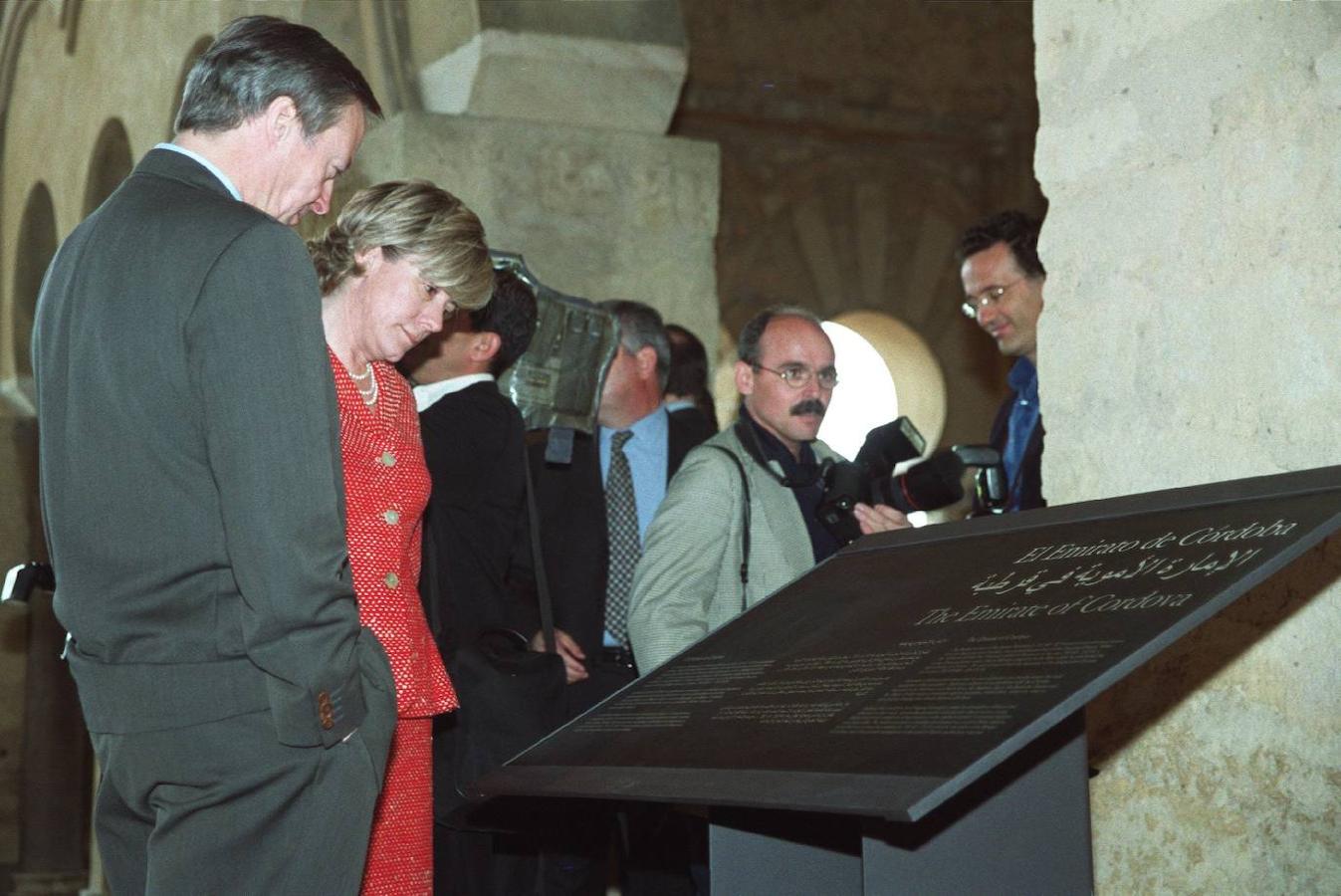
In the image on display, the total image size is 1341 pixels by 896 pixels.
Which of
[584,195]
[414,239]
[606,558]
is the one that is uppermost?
[584,195]

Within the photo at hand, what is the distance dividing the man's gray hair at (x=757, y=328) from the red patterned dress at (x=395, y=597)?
93cm

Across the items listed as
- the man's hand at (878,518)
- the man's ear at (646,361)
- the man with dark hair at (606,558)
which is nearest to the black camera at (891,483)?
the man's hand at (878,518)

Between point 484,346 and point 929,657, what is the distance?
1.59 metres

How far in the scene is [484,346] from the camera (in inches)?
122

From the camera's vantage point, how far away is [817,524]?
301 cm

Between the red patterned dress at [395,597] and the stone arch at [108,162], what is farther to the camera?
the stone arch at [108,162]

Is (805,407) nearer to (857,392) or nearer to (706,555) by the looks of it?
(706,555)

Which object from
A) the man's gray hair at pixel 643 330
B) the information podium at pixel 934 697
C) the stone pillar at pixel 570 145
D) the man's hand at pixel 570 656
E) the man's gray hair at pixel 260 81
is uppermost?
the stone pillar at pixel 570 145

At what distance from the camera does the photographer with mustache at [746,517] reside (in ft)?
9.25

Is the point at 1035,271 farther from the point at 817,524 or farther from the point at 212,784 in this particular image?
the point at 212,784

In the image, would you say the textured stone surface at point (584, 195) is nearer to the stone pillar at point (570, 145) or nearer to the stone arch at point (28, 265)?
the stone pillar at point (570, 145)

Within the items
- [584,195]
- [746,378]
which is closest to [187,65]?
[584,195]

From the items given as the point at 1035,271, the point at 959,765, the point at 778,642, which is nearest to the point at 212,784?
the point at 778,642

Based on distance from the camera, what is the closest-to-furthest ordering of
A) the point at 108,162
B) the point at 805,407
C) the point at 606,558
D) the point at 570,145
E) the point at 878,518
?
the point at 878,518, the point at 805,407, the point at 606,558, the point at 570,145, the point at 108,162
